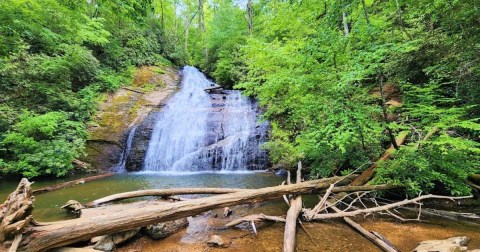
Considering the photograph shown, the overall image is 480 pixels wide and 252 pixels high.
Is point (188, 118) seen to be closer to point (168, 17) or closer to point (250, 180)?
point (250, 180)

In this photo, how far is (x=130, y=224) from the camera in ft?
10.5

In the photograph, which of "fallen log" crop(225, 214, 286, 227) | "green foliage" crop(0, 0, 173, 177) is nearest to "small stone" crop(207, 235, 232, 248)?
"fallen log" crop(225, 214, 286, 227)

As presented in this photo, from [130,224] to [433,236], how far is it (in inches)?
167

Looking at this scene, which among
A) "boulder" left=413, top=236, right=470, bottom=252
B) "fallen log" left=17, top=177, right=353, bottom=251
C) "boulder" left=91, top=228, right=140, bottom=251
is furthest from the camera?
"boulder" left=91, top=228, right=140, bottom=251

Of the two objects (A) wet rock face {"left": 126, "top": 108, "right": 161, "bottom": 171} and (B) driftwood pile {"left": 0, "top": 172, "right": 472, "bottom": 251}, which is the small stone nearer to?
(B) driftwood pile {"left": 0, "top": 172, "right": 472, "bottom": 251}

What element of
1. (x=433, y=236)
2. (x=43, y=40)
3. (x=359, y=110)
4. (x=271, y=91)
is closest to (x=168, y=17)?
(x=43, y=40)

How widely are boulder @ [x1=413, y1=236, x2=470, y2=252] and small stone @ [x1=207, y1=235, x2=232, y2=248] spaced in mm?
2361

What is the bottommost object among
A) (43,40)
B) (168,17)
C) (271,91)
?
(271,91)

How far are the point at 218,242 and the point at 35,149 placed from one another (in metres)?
9.04

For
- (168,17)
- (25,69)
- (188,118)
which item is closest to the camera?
(25,69)

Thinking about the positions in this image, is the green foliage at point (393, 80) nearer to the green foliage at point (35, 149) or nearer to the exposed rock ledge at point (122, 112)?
the green foliage at point (35, 149)

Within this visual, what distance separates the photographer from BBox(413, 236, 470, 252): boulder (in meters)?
2.89

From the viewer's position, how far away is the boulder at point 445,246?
289 centimetres

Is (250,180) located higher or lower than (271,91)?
lower
